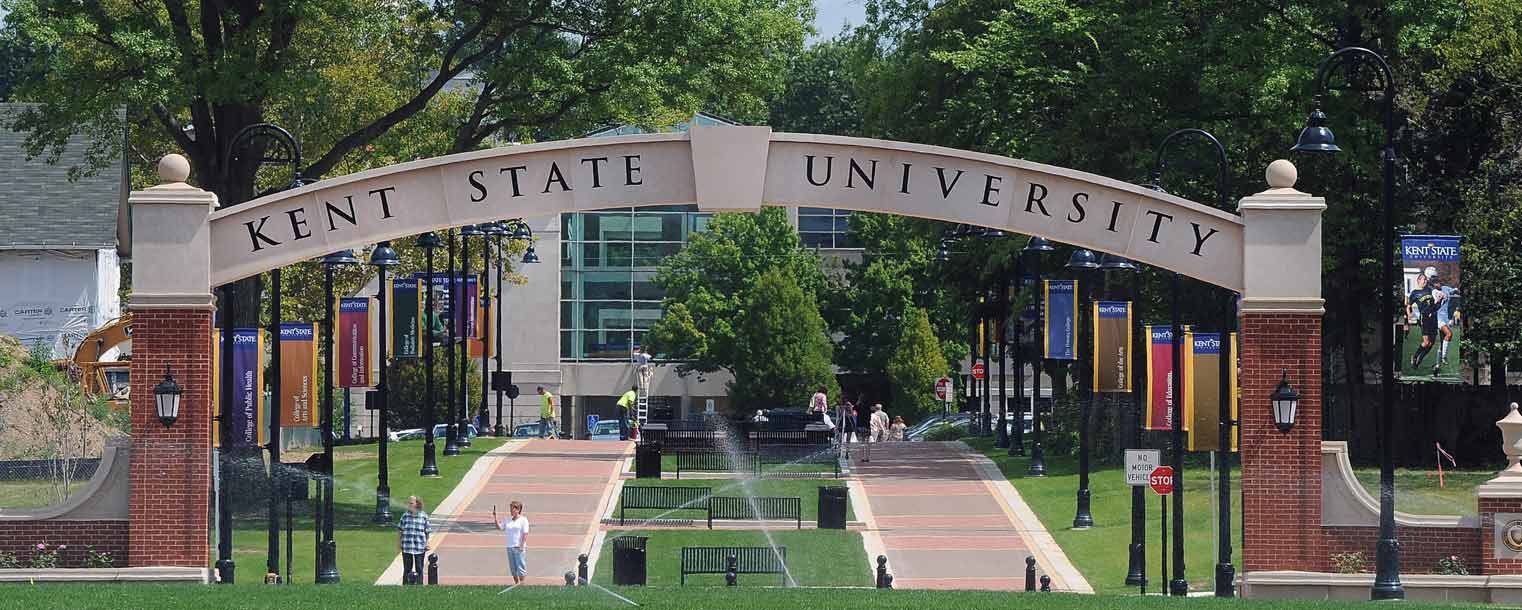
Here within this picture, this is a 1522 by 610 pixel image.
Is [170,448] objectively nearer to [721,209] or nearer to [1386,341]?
[721,209]

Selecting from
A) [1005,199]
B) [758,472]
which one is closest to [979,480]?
[758,472]

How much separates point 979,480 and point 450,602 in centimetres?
2735

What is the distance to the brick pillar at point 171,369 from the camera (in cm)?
2189

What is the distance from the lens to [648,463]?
44.2 meters

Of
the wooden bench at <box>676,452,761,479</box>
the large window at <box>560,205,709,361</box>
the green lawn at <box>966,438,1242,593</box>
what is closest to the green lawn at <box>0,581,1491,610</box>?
the green lawn at <box>966,438,1242,593</box>

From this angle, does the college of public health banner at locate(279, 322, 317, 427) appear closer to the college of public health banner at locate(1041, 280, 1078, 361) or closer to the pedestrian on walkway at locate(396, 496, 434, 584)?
the pedestrian on walkway at locate(396, 496, 434, 584)

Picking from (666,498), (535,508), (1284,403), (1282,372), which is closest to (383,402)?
(535,508)

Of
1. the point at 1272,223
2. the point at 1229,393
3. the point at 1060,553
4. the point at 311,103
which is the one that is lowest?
the point at 1060,553

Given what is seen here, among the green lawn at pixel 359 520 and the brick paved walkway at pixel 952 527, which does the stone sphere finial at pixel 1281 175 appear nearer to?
the brick paved walkway at pixel 952 527

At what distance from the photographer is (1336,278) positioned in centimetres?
4469

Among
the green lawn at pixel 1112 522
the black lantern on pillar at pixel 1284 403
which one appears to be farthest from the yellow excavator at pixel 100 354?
the black lantern on pillar at pixel 1284 403

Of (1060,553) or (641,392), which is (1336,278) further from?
(641,392)

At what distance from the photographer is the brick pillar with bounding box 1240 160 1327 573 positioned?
22391 millimetres

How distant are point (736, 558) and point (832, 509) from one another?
6.40m
